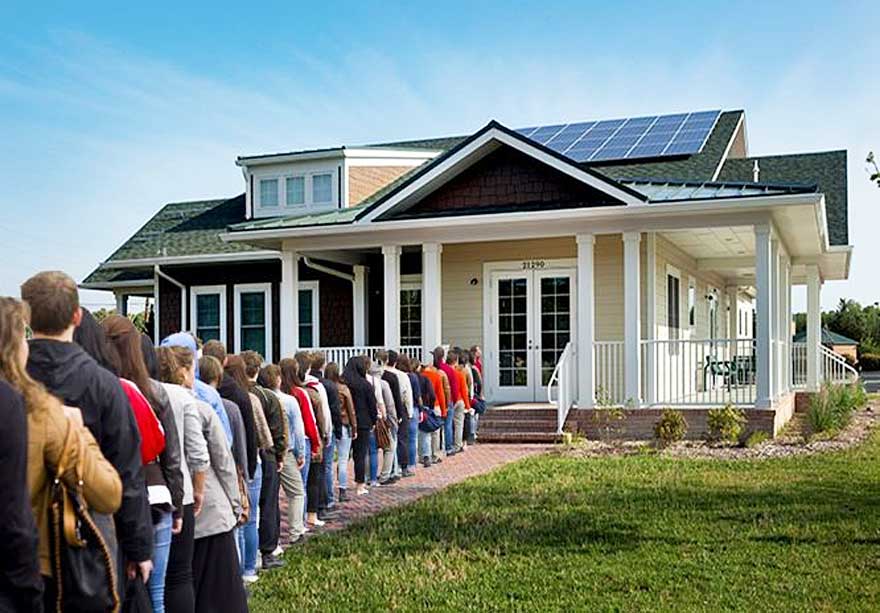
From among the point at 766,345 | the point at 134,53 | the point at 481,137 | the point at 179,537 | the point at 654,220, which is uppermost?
the point at 134,53

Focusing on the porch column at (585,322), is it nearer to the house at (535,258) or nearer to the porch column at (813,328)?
the house at (535,258)

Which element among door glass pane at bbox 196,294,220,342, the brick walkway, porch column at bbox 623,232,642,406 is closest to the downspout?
→ door glass pane at bbox 196,294,220,342

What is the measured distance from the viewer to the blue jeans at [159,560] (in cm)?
→ 481

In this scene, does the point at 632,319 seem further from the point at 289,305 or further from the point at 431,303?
the point at 289,305

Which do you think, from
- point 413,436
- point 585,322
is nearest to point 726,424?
point 585,322

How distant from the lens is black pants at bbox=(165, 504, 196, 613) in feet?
16.8

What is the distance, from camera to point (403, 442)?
42.0 feet

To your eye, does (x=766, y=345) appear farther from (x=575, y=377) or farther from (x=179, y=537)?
(x=179, y=537)

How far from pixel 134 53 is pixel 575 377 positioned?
9.26 metres

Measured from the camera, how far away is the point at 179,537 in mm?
5168

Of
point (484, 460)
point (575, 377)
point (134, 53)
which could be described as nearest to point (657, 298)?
point (575, 377)

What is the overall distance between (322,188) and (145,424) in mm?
18719

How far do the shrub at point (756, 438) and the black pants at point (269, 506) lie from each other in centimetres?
900

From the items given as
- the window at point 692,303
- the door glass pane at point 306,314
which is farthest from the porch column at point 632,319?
the door glass pane at point 306,314
